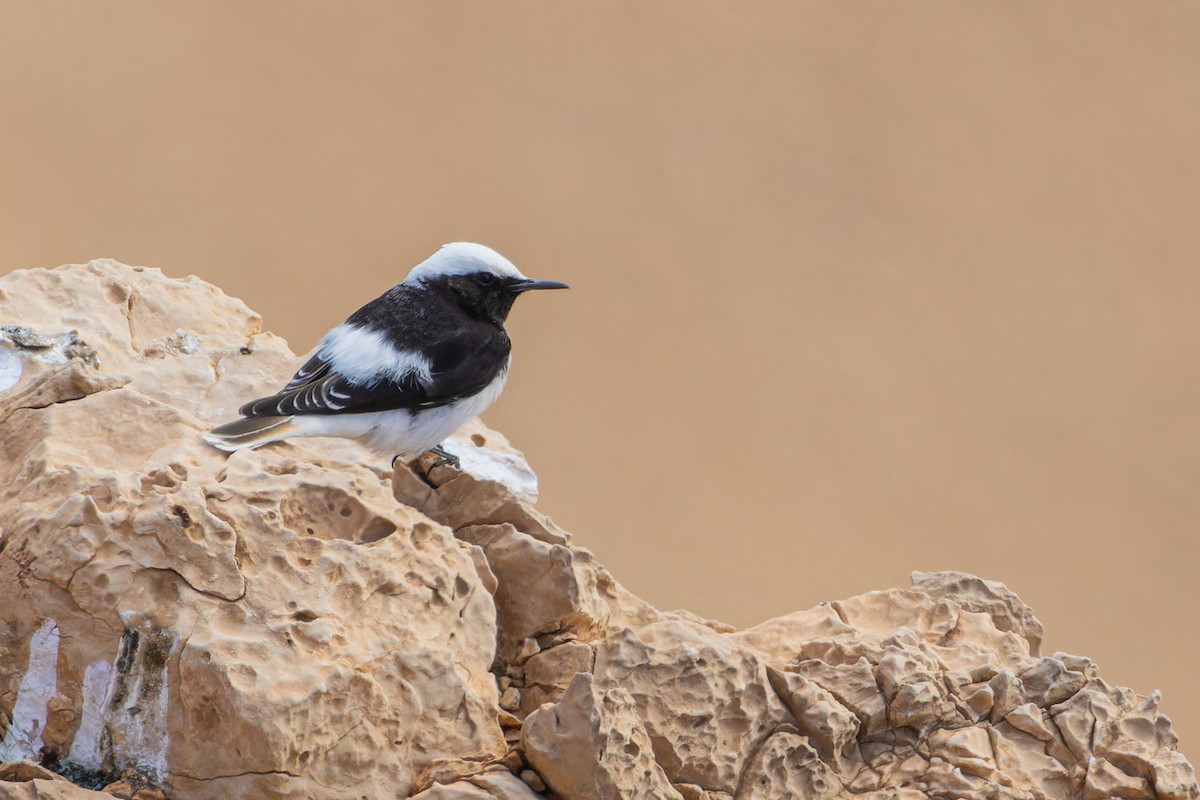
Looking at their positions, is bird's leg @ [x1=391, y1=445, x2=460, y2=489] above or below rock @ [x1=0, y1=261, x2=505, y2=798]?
above

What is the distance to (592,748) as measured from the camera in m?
3.56

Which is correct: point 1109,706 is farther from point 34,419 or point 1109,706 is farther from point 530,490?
point 34,419

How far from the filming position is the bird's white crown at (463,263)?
5.30 metres

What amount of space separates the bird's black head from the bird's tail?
0.98m

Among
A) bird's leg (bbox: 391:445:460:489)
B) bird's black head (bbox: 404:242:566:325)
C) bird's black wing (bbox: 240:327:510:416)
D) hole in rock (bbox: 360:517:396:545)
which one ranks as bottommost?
hole in rock (bbox: 360:517:396:545)

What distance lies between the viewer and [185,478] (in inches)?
160

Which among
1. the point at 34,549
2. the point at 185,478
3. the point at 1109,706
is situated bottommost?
the point at 34,549

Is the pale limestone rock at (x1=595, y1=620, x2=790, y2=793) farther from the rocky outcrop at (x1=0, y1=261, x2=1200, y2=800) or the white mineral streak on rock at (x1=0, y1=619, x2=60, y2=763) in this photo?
the white mineral streak on rock at (x1=0, y1=619, x2=60, y2=763)

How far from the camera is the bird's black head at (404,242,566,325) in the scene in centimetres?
530

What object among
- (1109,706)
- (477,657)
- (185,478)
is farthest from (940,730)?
(185,478)

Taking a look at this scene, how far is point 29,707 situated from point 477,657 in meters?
1.24

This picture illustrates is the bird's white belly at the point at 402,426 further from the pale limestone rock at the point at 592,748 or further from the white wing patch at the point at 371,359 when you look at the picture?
the pale limestone rock at the point at 592,748

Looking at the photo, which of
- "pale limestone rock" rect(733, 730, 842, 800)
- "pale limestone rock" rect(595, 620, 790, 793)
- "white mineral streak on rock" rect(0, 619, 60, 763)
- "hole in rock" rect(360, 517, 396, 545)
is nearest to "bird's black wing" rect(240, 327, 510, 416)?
"hole in rock" rect(360, 517, 396, 545)

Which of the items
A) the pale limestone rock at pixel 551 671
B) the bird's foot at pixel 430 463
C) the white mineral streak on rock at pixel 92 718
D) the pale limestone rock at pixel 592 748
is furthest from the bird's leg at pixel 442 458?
the white mineral streak on rock at pixel 92 718
